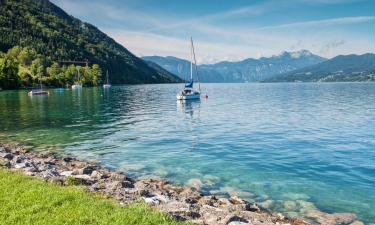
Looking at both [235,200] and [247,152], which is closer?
[235,200]

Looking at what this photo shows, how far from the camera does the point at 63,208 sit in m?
14.9

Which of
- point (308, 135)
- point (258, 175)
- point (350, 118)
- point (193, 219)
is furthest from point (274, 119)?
point (193, 219)

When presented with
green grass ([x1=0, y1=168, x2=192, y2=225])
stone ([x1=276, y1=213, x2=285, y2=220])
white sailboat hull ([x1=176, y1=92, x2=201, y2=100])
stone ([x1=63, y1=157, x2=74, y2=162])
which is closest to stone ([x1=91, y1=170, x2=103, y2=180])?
green grass ([x1=0, y1=168, x2=192, y2=225])

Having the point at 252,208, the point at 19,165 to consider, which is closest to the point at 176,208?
the point at 252,208

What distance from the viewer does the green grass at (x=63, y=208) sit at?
13.8 metres

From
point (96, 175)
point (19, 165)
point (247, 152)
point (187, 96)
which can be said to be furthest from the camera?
point (187, 96)

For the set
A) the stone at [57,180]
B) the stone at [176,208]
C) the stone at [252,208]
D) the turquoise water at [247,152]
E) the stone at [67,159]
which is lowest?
the turquoise water at [247,152]

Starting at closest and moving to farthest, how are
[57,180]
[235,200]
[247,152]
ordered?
[57,180]
[235,200]
[247,152]

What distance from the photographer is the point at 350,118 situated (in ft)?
220

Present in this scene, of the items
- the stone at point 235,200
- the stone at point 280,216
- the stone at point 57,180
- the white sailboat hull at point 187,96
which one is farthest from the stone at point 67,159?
the white sailboat hull at point 187,96

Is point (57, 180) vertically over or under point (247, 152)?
over

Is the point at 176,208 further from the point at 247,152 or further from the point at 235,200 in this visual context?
the point at 247,152

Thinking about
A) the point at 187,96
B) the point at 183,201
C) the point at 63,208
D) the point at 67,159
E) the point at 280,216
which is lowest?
the point at 280,216

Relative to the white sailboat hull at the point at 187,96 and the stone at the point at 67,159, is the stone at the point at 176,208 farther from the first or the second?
the white sailboat hull at the point at 187,96
